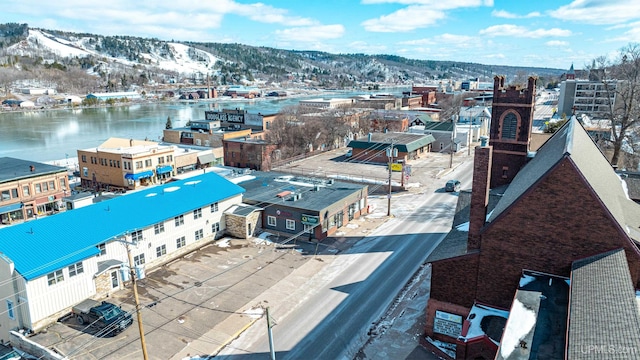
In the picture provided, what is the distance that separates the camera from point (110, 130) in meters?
113

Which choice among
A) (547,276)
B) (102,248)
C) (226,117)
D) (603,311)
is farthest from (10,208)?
(603,311)

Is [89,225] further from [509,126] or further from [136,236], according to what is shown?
[509,126]

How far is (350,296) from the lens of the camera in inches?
939

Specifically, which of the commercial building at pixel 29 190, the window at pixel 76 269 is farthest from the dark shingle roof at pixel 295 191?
the commercial building at pixel 29 190

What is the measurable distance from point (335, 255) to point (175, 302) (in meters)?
11.4

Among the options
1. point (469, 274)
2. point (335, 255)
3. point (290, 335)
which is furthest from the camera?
point (335, 255)

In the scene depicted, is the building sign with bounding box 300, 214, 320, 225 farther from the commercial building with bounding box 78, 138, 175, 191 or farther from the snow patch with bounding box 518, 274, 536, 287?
the commercial building with bounding box 78, 138, 175, 191

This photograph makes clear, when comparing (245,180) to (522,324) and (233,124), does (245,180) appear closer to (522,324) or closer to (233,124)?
(522,324)

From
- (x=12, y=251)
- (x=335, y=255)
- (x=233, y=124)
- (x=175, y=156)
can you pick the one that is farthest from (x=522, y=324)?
(x=233, y=124)

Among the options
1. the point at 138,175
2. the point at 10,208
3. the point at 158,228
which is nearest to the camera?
the point at 158,228

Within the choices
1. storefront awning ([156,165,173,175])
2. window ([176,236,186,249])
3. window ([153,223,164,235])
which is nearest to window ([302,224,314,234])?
window ([176,236,186,249])

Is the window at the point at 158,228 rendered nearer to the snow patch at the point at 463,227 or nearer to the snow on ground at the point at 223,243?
the snow on ground at the point at 223,243

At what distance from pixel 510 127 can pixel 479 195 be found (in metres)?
13.8

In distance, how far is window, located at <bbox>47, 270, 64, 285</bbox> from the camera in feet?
70.7
